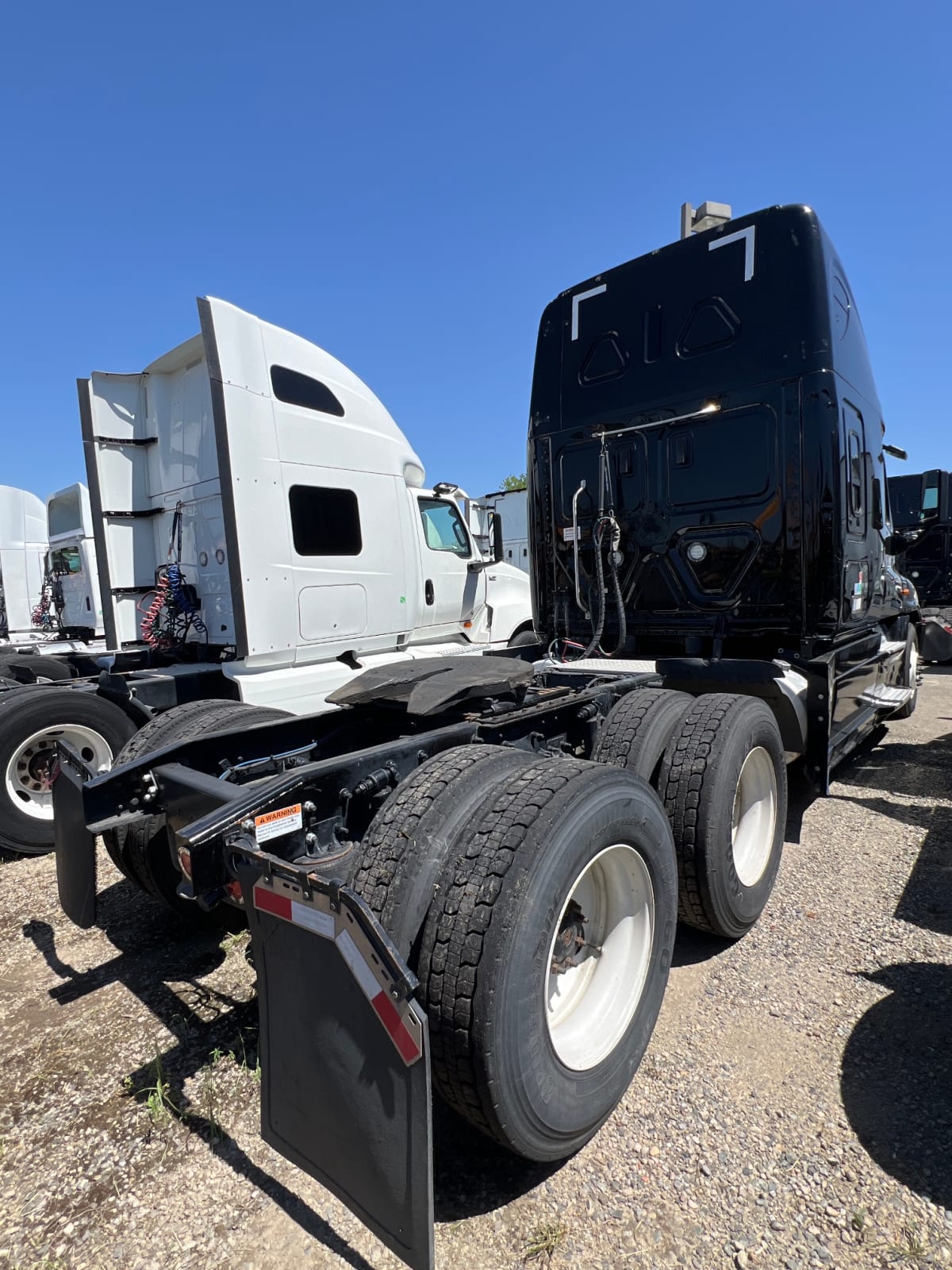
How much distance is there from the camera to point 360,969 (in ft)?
5.21

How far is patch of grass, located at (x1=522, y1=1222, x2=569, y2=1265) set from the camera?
1.75 m

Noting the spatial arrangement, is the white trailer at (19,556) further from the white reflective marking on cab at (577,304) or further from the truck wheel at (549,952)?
the truck wheel at (549,952)

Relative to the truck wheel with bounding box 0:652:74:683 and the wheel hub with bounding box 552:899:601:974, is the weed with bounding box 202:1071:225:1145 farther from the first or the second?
the truck wheel with bounding box 0:652:74:683

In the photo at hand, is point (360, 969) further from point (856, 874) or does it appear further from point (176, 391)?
point (176, 391)

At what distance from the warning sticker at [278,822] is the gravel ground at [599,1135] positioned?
0.97 metres

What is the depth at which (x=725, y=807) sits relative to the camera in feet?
10.0

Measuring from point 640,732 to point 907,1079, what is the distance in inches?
59.9

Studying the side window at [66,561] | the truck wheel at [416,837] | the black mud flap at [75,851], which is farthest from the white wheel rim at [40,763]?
the side window at [66,561]

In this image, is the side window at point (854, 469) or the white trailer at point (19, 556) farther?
the white trailer at point (19, 556)

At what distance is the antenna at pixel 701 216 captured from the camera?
5031mm

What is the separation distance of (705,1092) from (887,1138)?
0.52 metres

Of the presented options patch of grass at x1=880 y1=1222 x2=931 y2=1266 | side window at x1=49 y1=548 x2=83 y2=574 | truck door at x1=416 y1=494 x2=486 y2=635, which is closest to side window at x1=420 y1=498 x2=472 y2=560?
truck door at x1=416 y1=494 x2=486 y2=635

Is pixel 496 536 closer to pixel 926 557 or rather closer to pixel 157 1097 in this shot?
pixel 157 1097

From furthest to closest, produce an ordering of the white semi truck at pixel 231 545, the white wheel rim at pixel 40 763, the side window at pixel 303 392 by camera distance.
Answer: the side window at pixel 303 392
the white semi truck at pixel 231 545
the white wheel rim at pixel 40 763
